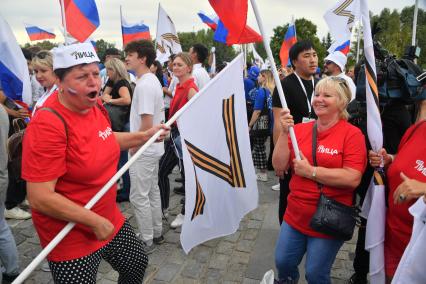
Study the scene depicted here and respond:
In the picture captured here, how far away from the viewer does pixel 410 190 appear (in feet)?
6.07

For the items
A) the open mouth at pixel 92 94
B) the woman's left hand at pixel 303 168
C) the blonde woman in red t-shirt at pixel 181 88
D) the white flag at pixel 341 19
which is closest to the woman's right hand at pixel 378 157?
the woman's left hand at pixel 303 168

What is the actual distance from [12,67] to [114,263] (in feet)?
6.89

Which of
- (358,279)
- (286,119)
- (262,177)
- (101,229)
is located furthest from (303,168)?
(262,177)

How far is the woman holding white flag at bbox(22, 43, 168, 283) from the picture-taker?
1.78 m

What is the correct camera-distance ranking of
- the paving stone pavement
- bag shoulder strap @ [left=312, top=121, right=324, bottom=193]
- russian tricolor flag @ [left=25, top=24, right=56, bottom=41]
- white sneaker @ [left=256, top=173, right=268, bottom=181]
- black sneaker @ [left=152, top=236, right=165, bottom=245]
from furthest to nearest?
1. russian tricolor flag @ [left=25, top=24, right=56, bottom=41]
2. white sneaker @ [left=256, top=173, right=268, bottom=181]
3. black sneaker @ [left=152, top=236, right=165, bottom=245]
4. the paving stone pavement
5. bag shoulder strap @ [left=312, top=121, right=324, bottom=193]

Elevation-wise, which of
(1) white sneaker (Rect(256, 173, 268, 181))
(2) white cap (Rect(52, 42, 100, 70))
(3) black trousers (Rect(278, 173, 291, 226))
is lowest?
(1) white sneaker (Rect(256, 173, 268, 181))

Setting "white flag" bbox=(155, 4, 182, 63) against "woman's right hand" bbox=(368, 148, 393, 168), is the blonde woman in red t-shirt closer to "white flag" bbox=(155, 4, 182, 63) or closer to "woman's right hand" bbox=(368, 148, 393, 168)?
"woman's right hand" bbox=(368, 148, 393, 168)

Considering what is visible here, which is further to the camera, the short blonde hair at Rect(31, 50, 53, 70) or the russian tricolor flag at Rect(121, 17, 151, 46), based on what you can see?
the russian tricolor flag at Rect(121, 17, 151, 46)

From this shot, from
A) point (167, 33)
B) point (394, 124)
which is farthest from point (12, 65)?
point (167, 33)

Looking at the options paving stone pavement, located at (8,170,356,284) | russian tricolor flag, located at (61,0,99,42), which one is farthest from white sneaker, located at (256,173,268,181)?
russian tricolor flag, located at (61,0,99,42)

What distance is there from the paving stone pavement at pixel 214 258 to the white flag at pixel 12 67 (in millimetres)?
1736

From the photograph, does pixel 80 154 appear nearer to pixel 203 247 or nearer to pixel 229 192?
pixel 229 192

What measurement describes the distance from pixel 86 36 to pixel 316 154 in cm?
309

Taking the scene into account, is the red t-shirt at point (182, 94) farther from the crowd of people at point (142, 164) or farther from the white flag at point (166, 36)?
the white flag at point (166, 36)
